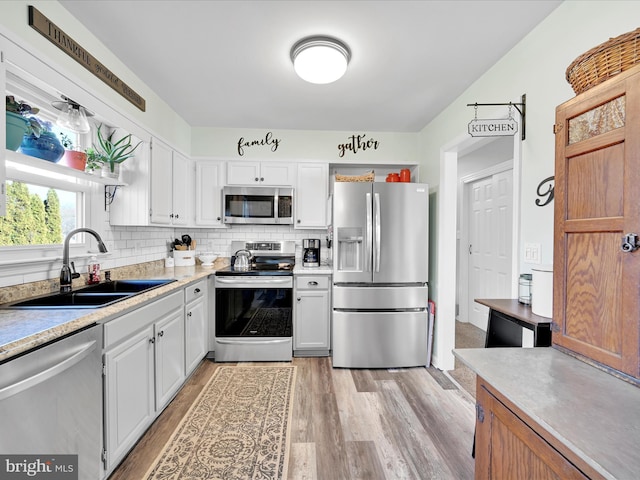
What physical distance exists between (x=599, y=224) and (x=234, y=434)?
2173mm

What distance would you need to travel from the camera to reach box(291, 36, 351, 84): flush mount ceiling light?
1.91 meters

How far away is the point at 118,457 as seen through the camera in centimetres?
160

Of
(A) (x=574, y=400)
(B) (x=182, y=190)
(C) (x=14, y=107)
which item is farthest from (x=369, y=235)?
(C) (x=14, y=107)

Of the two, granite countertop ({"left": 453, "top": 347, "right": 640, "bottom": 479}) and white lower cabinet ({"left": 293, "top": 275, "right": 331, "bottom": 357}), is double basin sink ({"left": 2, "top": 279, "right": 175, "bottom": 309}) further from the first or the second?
granite countertop ({"left": 453, "top": 347, "right": 640, "bottom": 479})

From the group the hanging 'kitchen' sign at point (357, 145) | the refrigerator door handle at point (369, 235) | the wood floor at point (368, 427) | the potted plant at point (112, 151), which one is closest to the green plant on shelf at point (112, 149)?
the potted plant at point (112, 151)

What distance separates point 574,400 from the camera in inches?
31.4

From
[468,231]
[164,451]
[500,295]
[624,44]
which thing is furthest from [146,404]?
[468,231]

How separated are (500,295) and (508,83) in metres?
2.76

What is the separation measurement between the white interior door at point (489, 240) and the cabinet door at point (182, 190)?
3745 mm

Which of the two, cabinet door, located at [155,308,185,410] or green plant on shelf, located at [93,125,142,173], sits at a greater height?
green plant on shelf, located at [93,125,142,173]

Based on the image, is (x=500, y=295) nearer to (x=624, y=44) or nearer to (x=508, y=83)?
(x=508, y=83)

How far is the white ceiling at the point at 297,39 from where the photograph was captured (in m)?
1.66

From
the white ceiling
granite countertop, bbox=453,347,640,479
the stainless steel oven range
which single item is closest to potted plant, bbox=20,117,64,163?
the white ceiling

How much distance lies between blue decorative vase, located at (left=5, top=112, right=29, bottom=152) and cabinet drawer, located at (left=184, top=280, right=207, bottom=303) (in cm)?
139
